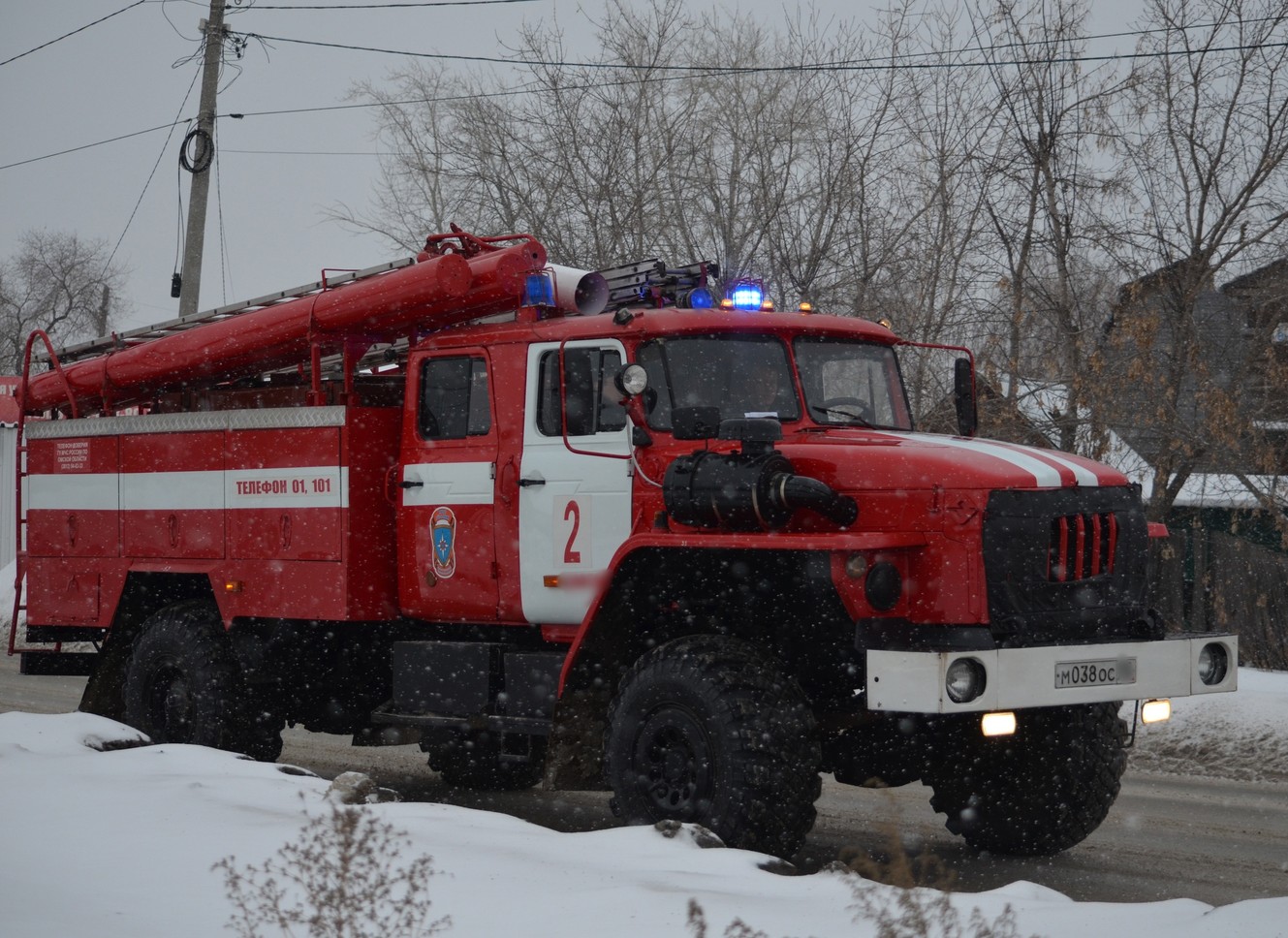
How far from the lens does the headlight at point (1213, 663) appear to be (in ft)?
22.3

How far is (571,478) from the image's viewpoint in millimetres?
7609

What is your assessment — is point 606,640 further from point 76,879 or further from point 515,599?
point 76,879

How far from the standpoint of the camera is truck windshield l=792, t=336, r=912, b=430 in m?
7.58

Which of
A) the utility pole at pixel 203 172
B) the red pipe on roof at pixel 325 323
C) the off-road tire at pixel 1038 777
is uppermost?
the utility pole at pixel 203 172

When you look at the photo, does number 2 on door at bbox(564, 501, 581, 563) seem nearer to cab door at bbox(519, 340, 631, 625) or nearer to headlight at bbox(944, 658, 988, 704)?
cab door at bbox(519, 340, 631, 625)

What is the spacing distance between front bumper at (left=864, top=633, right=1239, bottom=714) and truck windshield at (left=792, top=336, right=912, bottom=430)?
71.0 inches

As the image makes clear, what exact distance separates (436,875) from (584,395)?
2.95 metres

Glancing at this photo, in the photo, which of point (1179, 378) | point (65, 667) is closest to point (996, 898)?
point (65, 667)

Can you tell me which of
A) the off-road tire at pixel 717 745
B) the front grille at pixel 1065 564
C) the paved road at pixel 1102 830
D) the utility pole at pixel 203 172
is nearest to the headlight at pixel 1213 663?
the front grille at pixel 1065 564

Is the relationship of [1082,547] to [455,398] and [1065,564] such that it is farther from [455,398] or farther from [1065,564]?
[455,398]

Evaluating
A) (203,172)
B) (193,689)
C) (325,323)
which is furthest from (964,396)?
(203,172)

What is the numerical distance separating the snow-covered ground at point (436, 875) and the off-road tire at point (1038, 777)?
5.16 feet

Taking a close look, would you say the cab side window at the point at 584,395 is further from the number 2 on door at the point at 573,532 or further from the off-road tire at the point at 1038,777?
the off-road tire at the point at 1038,777

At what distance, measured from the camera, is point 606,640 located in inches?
286
